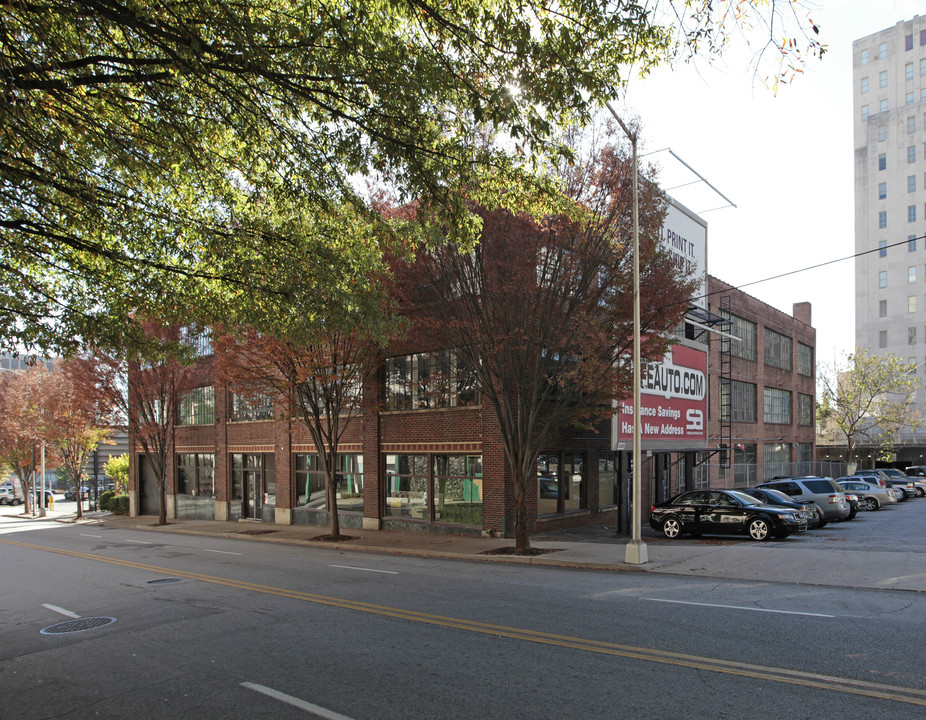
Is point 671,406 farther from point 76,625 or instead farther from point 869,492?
point 869,492

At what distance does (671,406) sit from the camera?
A: 21266 millimetres

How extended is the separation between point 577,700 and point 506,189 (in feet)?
20.7

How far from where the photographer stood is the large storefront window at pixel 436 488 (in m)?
21.4

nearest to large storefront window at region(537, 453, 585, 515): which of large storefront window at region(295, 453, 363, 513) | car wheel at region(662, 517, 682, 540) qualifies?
car wheel at region(662, 517, 682, 540)

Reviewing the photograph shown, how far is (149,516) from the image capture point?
125ft

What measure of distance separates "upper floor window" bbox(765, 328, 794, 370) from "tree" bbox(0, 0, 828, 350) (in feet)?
116

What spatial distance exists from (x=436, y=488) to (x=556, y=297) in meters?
9.03

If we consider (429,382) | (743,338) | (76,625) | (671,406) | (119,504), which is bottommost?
(119,504)

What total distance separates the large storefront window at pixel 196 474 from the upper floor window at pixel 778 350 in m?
31.9

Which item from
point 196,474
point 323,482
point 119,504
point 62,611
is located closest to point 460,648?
point 62,611

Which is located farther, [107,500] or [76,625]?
[107,500]

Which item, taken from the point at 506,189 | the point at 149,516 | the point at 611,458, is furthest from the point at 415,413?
the point at 149,516

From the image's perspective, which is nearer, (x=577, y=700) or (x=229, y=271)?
(x=577, y=700)

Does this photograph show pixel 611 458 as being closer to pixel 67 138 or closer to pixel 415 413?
pixel 415 413
